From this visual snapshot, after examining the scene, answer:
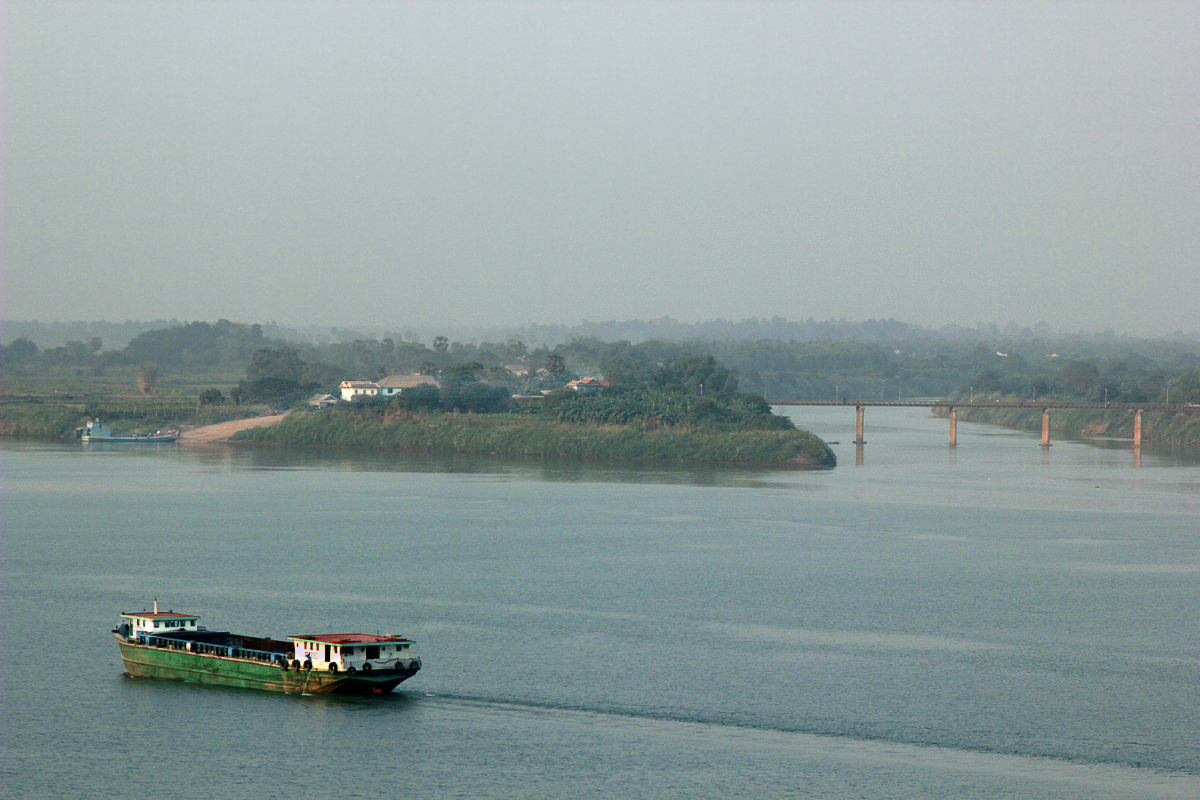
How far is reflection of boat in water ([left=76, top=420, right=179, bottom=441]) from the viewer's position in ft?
332

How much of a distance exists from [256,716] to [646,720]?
7.87 metres

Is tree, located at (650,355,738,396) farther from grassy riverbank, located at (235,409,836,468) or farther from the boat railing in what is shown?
the boat railing

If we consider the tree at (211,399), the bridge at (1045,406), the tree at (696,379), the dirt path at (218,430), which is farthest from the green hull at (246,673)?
the tree at (211,399)

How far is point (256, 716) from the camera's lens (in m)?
25.8

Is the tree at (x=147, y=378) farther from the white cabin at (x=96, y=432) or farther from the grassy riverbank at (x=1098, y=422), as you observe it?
the grassy riverbank at (x=1098, y=422)

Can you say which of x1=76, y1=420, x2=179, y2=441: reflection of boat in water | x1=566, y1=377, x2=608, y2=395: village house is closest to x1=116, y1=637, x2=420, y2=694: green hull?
x1=566, y1=377, x2=608, y2=395: village house

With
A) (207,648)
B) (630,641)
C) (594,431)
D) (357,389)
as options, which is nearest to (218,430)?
(357,389)

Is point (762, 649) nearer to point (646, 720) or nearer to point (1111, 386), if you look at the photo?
point (646, 720)

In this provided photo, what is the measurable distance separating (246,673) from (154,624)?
312cm

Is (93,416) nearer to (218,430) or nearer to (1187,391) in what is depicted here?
(218,430)

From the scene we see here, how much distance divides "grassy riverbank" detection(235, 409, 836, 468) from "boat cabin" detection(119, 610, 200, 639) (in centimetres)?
5792

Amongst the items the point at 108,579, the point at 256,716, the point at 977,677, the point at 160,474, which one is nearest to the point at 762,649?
the point at 977,677

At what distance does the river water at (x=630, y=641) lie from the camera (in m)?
22.9

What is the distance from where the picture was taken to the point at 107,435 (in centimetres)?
10200
